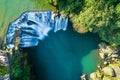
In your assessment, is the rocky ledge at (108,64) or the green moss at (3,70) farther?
the rocky ledge at (108,64)

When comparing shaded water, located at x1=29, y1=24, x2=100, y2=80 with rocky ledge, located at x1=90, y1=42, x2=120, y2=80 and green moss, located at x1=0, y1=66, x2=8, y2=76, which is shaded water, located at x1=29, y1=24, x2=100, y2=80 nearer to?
rocky ledge, located at x1=90, y1=42, x2=120, y2=80

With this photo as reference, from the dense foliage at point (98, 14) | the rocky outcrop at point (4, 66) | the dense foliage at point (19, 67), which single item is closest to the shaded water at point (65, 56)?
the dense foliage at point (19, 67)

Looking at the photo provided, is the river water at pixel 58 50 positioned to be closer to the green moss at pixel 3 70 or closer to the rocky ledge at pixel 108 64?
the rocky ledge at pixel 108 64

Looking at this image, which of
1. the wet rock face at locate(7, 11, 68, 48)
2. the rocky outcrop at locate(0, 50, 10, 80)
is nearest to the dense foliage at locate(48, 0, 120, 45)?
the wet rock face at locate(7, 11, 68, 48)

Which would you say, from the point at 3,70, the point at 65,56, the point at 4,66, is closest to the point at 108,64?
the point at 65,56

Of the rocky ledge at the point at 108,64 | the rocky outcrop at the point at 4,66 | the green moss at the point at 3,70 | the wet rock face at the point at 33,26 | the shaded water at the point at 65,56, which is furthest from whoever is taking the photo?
the wet rock face at the point at 33,26

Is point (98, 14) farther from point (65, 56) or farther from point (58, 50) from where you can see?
point (58, 50)

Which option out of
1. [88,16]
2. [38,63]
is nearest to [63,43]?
[38,63]

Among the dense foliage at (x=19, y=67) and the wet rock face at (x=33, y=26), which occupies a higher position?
the wet rock face at (x=33, y=26)
